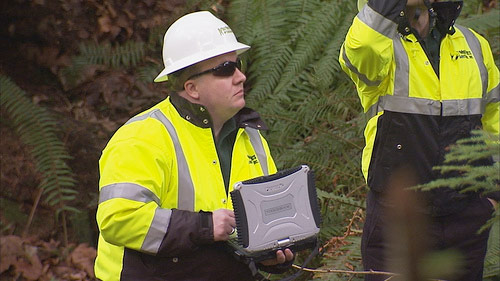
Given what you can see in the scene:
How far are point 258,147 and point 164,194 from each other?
0.45 meters

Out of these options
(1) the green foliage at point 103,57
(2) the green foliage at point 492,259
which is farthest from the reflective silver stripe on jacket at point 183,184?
(1) the green foliage at point 103,57

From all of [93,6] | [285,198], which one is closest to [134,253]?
[285,198]

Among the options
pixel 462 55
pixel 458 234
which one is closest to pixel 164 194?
pixel 458 234

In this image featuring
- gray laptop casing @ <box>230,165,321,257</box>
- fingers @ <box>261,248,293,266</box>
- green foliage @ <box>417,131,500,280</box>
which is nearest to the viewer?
green foliage @ <box>417,131,500,280</box>

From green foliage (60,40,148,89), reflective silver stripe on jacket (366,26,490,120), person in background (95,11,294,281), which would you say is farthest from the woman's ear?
green foliage (60,40,148,89)

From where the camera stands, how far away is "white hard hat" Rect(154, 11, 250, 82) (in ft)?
9.06

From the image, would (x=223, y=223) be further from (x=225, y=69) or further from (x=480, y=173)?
(x=480, y=173)

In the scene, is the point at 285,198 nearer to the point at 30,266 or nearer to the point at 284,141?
the point at 284,141

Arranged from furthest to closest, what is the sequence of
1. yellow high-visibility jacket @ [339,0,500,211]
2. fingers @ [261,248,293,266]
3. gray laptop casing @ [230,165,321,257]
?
1. yellow high-visibility jacket @ [339,0,500,211]
2. fingers @ [261,248,293,266]
3. gray laptop casing @ [230,165,321,257]

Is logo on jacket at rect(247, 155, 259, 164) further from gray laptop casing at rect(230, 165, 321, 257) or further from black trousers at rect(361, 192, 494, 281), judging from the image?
black trousers at rect(361, 192, 494, 281)

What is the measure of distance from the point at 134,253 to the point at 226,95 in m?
0.61

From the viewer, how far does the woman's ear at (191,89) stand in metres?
2.72

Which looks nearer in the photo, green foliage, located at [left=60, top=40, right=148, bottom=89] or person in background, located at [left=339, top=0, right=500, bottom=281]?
person in background, located at [left=339, top=0, right=500, bottom=281]

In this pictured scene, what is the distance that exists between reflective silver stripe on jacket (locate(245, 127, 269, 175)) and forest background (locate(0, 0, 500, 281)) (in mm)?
1553
